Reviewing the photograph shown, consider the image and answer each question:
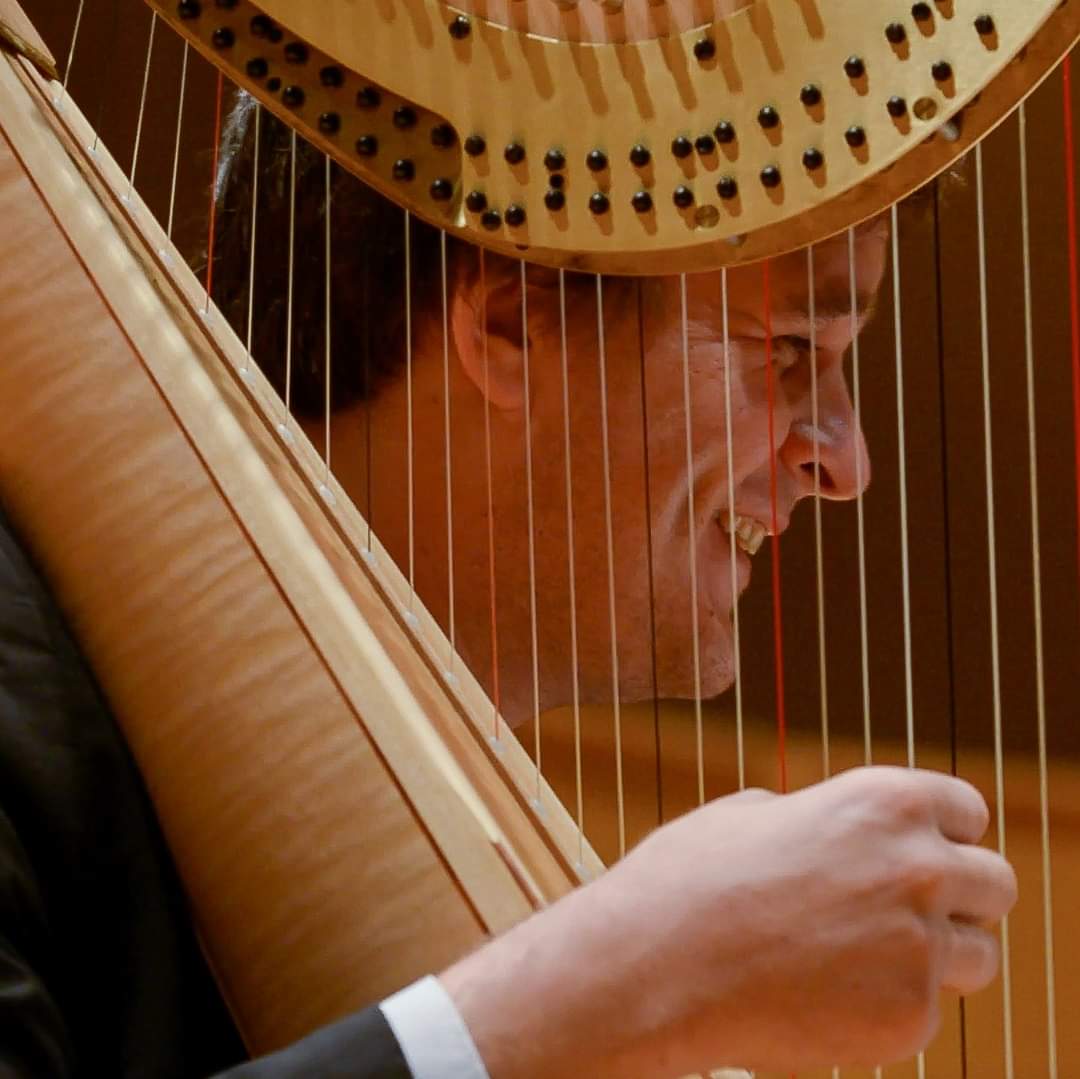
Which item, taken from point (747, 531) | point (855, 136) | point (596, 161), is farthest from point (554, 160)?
point (747, 531)

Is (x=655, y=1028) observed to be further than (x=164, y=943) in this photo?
No

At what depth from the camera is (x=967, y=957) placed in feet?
2.40

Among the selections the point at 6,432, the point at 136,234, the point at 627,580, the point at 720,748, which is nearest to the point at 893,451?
the point at 720,748

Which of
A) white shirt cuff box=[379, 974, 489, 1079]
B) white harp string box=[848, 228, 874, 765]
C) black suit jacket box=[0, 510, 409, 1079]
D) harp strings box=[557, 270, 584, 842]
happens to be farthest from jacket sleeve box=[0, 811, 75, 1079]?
white harp string box=[848, 228, 874, 765]

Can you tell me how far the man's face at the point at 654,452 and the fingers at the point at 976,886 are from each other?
53cm

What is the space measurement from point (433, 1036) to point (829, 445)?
2.45ft

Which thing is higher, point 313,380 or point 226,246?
point 226,246

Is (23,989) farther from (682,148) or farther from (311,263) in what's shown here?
(311,263)

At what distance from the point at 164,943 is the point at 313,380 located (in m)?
0.61

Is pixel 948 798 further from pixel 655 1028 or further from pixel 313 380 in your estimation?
pixel 313 380

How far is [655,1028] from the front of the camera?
2.30 ft

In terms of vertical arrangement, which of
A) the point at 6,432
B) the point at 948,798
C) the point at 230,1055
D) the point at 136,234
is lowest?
the point at 230,1055

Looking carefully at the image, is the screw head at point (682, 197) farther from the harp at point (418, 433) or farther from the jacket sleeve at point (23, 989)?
the jacket sleeve at point (23, 989)

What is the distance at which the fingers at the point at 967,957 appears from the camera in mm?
729
